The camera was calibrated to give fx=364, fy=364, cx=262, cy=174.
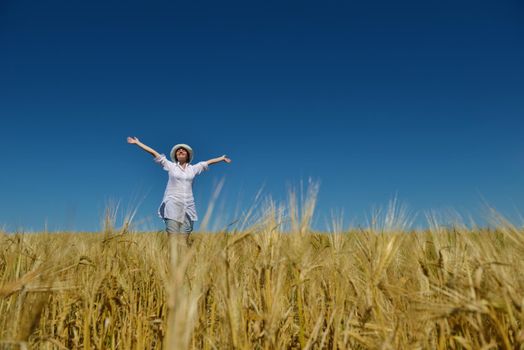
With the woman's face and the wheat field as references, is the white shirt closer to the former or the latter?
the woman's face

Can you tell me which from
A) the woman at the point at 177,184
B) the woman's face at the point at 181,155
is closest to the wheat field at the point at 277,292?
the woman at the point at 177,184

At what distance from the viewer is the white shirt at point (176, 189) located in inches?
211

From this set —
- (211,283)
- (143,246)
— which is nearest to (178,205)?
(143,246)

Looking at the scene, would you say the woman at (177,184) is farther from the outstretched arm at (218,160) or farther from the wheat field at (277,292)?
the wheat field at (277,292)

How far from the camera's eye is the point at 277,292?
1576 mm

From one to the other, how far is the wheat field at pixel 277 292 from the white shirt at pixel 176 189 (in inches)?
98.2

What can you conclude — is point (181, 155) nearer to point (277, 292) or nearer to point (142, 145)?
point (142, 145)

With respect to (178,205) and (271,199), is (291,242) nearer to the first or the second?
(271,199)

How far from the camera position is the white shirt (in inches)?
211

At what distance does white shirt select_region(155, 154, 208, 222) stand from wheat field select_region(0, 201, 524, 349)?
2495 millimetres

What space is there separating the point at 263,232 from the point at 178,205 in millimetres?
3580

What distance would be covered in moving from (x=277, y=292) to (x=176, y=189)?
13.6 feet

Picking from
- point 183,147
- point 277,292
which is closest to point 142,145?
point 183,147

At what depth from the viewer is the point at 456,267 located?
181 cm
